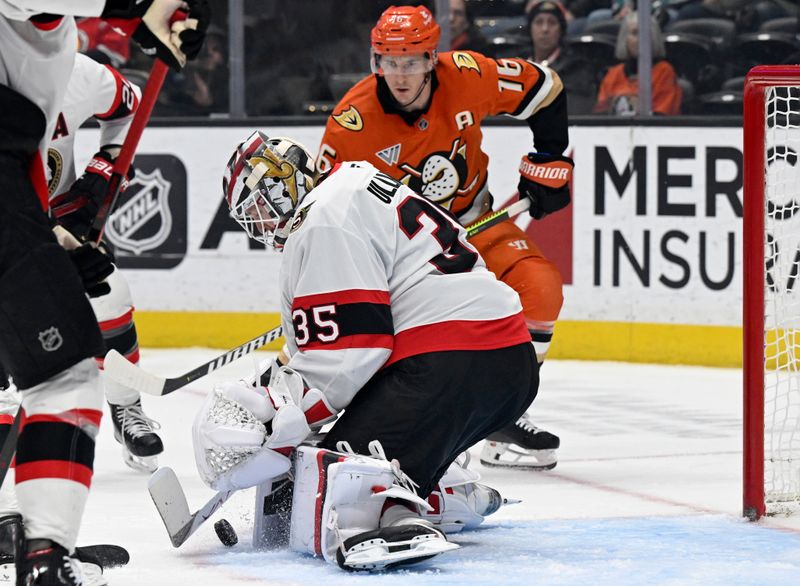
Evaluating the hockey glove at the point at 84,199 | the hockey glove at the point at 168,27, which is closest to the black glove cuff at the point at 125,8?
the hockey glove at the point at 168,27

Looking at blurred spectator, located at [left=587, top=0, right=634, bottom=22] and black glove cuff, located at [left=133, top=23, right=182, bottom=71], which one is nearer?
black glove cuff, located at [left=133, top=23, right=182, bottom=71]

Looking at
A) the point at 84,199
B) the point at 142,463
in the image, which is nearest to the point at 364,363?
the point at 84,199

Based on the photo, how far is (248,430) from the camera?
8.39 feet

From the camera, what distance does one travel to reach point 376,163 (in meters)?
3.84

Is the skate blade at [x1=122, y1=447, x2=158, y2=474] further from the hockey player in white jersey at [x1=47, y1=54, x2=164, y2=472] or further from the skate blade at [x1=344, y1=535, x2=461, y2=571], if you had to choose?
the skate blade at [x1=344, y1=535, x2=461, y2=571]

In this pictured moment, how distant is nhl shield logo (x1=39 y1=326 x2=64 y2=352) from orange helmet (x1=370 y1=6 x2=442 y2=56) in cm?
176

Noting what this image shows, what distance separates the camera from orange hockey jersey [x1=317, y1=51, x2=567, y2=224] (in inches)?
150

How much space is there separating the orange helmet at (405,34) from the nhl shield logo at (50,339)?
5.78 feet

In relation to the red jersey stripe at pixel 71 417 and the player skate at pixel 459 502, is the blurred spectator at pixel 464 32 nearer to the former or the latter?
the player skate at pixel 459 502

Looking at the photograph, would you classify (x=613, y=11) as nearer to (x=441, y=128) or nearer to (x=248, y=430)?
(x=441, y=128)

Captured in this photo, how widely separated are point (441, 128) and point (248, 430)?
1.49 meters

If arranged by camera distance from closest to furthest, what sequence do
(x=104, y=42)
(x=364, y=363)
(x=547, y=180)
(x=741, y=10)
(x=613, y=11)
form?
(x=364, y=363)
(x=547, y=180)
(x=741, y=10)
(x=613, y=11)
(x=104, y=42)

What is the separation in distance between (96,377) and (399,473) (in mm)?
619

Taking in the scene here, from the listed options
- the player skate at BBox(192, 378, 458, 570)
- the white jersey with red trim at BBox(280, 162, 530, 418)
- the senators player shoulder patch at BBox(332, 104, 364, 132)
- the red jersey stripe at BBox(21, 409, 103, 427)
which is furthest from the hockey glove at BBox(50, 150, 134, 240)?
the red jersey stripe at BBox(21, 409, 103, 427)
